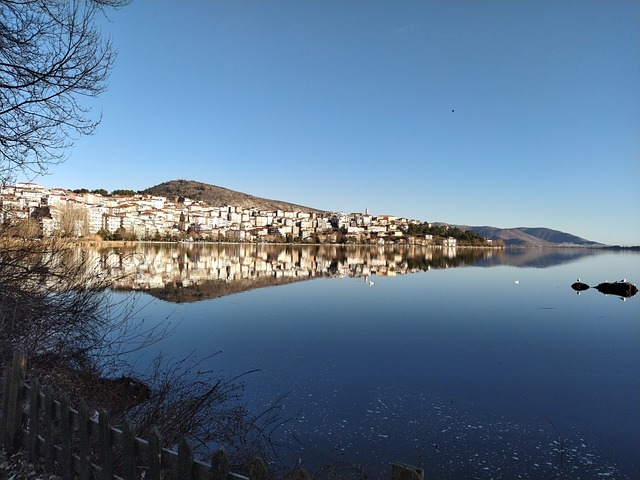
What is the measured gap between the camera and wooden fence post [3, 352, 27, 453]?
371cm

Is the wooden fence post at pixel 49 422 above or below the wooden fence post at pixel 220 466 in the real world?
below

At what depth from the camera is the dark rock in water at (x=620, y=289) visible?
26.8 m

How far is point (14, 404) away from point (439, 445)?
560 cm

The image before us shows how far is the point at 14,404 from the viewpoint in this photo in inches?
146

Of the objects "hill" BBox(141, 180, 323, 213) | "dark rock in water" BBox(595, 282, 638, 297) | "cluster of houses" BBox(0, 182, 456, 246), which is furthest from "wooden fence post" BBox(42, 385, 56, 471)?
"hill" BBox(141, 180, 323, 213)

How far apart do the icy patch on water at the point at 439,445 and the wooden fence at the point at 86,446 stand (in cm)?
303

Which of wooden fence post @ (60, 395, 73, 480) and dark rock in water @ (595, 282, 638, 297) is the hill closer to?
dark rock in water @ (595, 282, 638, 297)

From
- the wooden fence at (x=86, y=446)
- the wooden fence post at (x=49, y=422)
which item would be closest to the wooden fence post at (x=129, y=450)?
the wooden fence at (x=86, y=446)

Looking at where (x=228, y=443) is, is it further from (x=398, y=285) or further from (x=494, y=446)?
(x=398, y=285)

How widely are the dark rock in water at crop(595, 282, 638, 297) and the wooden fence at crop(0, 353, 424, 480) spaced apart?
32155mm

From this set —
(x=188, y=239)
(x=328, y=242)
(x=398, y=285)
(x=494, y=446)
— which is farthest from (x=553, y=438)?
(x=328, y=242)

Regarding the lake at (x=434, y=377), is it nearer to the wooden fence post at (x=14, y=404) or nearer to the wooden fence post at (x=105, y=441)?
the wooden fence post at (x=105, y=441)

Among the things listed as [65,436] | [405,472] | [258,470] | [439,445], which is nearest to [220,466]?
[258,470]

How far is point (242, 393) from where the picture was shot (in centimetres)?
798
